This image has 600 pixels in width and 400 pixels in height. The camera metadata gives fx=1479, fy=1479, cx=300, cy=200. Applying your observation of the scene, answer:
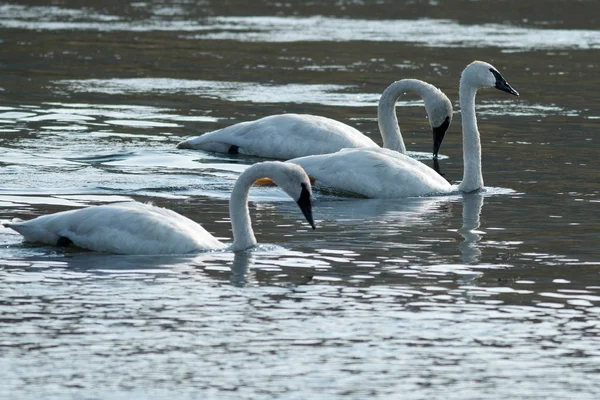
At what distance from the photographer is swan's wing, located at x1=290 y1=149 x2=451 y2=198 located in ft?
46.7

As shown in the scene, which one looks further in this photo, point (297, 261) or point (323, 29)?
point (323, 29)

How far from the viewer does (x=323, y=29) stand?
3603cm

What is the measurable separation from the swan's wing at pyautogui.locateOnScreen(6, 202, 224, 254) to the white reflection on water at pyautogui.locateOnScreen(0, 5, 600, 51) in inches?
835

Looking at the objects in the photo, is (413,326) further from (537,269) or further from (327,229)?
(327,229)

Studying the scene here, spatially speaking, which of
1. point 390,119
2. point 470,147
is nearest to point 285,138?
point 390,119

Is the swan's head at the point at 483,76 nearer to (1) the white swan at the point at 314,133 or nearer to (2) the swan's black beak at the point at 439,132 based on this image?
(1) the white swan at the point at 314,133

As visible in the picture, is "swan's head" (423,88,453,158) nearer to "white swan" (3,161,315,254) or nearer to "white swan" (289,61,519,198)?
"white swan" (289,61,519,198)

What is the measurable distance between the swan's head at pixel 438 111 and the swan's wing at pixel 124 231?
6417 mm

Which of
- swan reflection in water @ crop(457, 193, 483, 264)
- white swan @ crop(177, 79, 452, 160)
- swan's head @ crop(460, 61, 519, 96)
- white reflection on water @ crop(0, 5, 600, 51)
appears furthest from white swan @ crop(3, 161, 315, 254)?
white reflection on water @ crop(0, 5, 600, 51)

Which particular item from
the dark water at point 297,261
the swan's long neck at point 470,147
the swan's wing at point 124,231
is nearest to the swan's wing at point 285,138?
the dark water at point 297,261

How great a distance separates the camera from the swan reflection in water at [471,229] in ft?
36.4

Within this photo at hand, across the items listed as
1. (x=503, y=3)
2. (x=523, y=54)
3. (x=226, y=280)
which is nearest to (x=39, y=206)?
(x=226, y=280)

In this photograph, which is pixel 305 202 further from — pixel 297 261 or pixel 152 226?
pixel 152 226

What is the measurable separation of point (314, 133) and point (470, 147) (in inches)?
102
